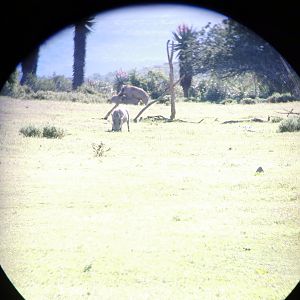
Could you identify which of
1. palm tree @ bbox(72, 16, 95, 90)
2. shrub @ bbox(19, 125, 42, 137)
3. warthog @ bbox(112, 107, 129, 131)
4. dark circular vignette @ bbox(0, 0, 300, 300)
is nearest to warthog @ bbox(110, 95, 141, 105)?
warthog @ bbox(112, 107, 129, 131)

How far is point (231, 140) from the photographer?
9250mm

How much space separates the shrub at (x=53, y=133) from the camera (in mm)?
8921

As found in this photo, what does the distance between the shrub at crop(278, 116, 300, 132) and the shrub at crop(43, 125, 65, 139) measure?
4.85m

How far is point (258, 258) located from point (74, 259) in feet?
6.22

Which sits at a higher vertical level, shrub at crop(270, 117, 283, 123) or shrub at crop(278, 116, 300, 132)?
shrub at crop(270, 117, 283, 123)

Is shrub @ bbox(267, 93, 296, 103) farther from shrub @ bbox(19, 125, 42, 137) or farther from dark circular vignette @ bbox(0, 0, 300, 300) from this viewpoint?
shrub @ bbox(19, 125, 42, 137)

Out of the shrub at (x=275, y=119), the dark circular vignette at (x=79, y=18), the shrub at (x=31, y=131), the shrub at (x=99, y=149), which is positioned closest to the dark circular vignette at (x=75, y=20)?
the dark circular vignette at (x=79, y=18)

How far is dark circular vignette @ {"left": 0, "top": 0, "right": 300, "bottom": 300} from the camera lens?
2.31 m

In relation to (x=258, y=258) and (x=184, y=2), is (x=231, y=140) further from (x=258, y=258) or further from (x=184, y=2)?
(x=184, y=2)

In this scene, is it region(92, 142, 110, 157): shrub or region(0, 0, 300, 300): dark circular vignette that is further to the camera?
region(92, 142, 110, 157): shrub

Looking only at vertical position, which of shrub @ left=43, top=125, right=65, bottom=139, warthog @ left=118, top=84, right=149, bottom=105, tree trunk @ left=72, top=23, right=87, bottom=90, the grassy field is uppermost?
tree trunk @ left=72, top=23, right=87, bottom=90

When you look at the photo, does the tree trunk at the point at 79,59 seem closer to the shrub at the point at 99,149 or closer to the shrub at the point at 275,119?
the shrub at the point at 99,149

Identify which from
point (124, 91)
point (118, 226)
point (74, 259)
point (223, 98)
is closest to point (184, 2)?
point (74, 259)

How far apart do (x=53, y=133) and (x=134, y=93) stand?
1.97 m
